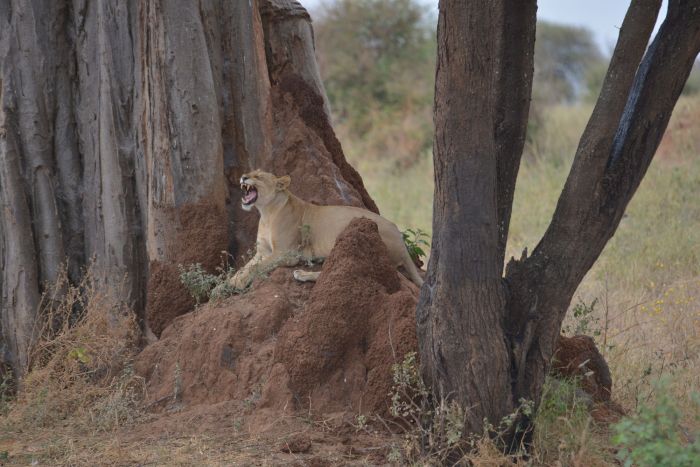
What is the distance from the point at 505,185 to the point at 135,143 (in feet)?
10.4

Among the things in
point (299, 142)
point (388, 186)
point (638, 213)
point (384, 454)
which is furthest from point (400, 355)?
point (388, 186)

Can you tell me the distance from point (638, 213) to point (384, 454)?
8073 mm

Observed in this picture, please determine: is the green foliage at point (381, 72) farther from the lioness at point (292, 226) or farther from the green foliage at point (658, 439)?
the green foliage at point (658, 439)

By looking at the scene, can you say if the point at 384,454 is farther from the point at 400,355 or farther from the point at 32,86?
the point at 32,86

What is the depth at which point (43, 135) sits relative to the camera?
7.21m

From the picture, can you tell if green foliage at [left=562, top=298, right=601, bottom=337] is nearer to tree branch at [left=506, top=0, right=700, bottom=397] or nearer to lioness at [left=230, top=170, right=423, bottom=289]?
tree branch at [left=506, top=0, right=700, bottom=397]

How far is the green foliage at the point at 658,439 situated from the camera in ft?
12.6

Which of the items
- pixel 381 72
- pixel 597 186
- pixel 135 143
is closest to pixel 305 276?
pixel 135 143

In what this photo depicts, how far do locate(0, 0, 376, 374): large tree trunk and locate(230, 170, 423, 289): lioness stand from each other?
0.90 feet

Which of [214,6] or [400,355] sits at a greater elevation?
[214,6]

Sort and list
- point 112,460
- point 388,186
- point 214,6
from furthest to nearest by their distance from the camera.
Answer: point 388,186 → point 214,6 → point 112,460

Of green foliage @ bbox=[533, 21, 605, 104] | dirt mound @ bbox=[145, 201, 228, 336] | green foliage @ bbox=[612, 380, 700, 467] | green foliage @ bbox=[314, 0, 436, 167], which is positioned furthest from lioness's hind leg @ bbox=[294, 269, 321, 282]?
green foliage @ bbox=[533, 21, 605, 104]

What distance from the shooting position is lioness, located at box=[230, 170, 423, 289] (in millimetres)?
6727

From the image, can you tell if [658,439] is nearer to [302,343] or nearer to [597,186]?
[597,186]
